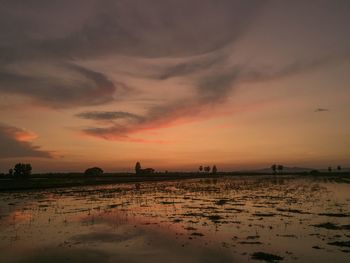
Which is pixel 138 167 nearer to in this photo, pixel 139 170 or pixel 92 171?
pixel 139 170

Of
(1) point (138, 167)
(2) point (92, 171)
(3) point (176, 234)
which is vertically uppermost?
(1) point (138, 167)

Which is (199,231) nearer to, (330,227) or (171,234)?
(171,234)

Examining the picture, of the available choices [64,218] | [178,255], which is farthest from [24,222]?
[178,255]

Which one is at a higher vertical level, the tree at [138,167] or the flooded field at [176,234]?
the tree at [138,167]

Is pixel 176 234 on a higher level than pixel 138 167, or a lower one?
lower

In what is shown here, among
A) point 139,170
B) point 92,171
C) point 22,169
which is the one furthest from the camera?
point 139,170

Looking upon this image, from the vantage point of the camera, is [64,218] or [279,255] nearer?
[279,255]

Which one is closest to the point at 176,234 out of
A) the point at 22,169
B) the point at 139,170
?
the point at 22,169

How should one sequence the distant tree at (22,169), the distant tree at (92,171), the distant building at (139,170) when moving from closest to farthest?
the distant tree at (22,169) → the distant tree at (92,171) → the distant building at (139,170)

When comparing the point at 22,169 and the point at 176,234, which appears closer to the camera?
the point at 176,234

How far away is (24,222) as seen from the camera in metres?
22.8

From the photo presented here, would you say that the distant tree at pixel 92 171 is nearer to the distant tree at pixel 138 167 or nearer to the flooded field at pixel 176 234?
the distant tree at pixel 138 167

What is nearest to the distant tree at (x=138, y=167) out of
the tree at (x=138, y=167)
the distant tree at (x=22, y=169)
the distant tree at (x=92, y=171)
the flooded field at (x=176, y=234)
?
the tree at (x=138, y=167)

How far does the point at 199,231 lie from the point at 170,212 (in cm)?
811
